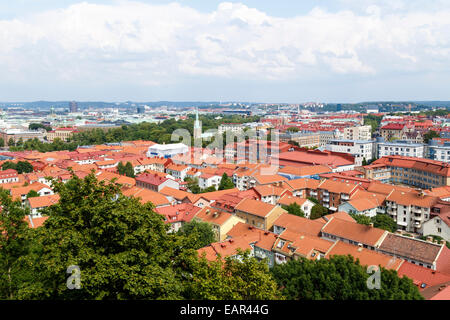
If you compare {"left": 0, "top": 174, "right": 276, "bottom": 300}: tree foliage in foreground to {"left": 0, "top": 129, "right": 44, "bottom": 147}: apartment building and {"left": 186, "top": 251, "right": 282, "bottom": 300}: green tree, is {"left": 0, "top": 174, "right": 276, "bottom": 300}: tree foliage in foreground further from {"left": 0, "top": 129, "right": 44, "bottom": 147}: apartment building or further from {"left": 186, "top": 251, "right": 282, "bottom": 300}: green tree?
{"left": 0, "top": 129, "right": 44, "bottom": 147}: apartment building

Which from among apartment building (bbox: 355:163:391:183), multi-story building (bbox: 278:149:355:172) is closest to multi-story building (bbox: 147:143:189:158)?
multi-story building (bbox: 278:149:355:172)

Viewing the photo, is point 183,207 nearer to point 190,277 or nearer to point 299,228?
point 299,228

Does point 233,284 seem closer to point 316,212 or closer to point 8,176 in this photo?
point 316,212

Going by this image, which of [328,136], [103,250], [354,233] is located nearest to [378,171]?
[354,233]

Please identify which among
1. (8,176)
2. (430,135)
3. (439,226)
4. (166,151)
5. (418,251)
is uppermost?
(430,135)

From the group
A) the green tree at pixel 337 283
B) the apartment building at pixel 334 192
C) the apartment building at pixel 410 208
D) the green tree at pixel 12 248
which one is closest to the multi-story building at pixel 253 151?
the apartment building at pixel 334 192

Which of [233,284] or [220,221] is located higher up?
[233,284]
